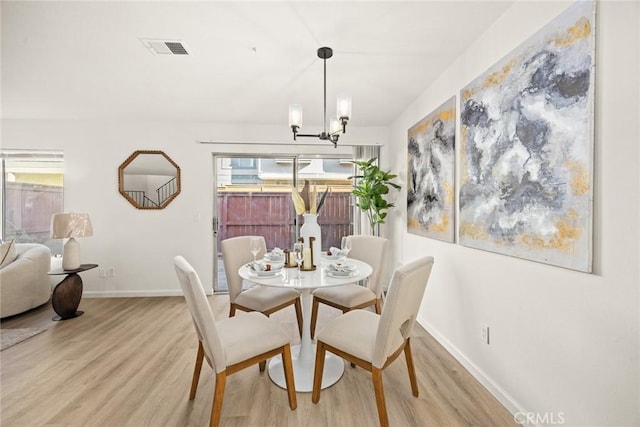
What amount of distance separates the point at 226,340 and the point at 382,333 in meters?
0.88

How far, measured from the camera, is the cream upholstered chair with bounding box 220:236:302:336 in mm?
2154

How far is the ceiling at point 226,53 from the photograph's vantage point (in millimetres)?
1665

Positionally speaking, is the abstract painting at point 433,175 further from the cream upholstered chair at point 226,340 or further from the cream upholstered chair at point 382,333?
the cream upholstered chair at point 226,340

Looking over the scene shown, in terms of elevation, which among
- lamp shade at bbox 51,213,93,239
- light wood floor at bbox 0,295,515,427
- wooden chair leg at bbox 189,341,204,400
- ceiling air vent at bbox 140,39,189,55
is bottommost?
light wood floor at bbox 0,295,515,427

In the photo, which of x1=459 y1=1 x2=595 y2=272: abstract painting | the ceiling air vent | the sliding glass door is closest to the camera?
x1=459 y1=1 x2=595 y2=272: abstract painting

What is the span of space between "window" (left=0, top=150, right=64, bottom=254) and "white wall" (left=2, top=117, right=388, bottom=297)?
20 centimetres

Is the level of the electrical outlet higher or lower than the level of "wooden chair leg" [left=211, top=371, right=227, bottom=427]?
higher

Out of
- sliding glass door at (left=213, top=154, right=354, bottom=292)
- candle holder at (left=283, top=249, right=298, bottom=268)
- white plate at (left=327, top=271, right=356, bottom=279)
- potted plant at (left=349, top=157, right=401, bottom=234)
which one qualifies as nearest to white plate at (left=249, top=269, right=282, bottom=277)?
candle holder at (left=283, top=249, right=298, bottom=268)

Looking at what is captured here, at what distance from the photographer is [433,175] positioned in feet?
8.31

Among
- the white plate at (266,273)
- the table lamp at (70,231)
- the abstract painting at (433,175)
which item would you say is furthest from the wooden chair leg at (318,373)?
the table lamp at (70,231)

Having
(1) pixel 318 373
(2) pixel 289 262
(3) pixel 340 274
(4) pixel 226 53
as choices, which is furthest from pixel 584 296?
(4) pixel 226 53

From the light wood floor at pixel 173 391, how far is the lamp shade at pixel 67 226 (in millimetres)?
1017

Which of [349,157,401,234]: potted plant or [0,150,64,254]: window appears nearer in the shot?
Answer: [349,157,401,234]: potted plant

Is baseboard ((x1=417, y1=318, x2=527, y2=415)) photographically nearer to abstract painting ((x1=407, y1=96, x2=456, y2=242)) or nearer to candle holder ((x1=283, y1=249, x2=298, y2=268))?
abstract painting ((x1=407, y1=96, x2=456, y2=242))
